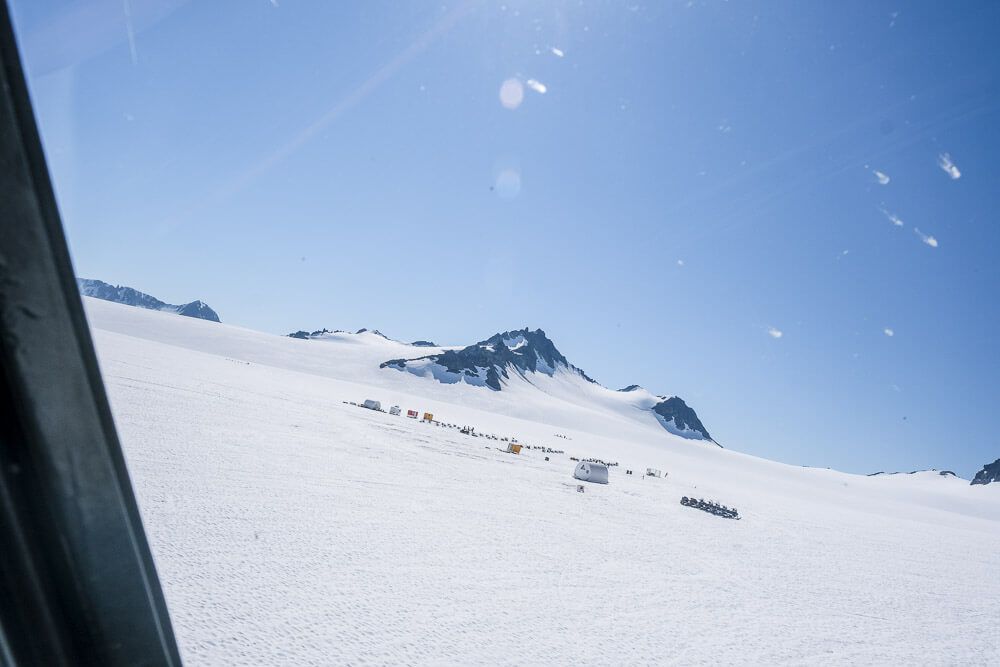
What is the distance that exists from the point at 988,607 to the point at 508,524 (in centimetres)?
1220

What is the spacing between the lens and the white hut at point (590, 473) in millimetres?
20598

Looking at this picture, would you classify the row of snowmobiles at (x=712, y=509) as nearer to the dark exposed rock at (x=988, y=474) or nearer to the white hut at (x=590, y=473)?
the white hut at (x=590, y=473)

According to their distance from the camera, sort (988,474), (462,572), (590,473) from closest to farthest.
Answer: (462,572), (590,473), (988,474)

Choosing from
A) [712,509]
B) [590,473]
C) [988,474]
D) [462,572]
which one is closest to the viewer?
[462,572]

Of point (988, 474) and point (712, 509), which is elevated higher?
point (988, 474)

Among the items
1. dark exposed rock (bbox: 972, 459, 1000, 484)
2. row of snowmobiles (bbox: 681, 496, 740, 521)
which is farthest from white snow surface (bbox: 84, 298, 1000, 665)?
dark exposed rock (bbox: 972, 459, 1000, 484)

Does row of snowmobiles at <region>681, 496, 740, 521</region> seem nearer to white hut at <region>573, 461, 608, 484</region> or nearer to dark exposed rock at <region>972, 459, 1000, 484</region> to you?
white hut at <region>573, 461, 608, 484</region>

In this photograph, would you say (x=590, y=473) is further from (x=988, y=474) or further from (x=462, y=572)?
(x=988, y=474)

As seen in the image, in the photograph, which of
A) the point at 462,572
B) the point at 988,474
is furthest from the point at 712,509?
the point at 988,474

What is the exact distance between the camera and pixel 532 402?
13575cm

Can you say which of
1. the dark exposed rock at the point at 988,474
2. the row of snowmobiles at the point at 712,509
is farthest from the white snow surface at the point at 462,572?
the dark exposed rock at the point at 988,474

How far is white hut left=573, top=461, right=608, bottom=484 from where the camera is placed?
2060cm

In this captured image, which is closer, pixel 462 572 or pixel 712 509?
pixel 462 572

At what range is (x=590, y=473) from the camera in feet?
67.9
